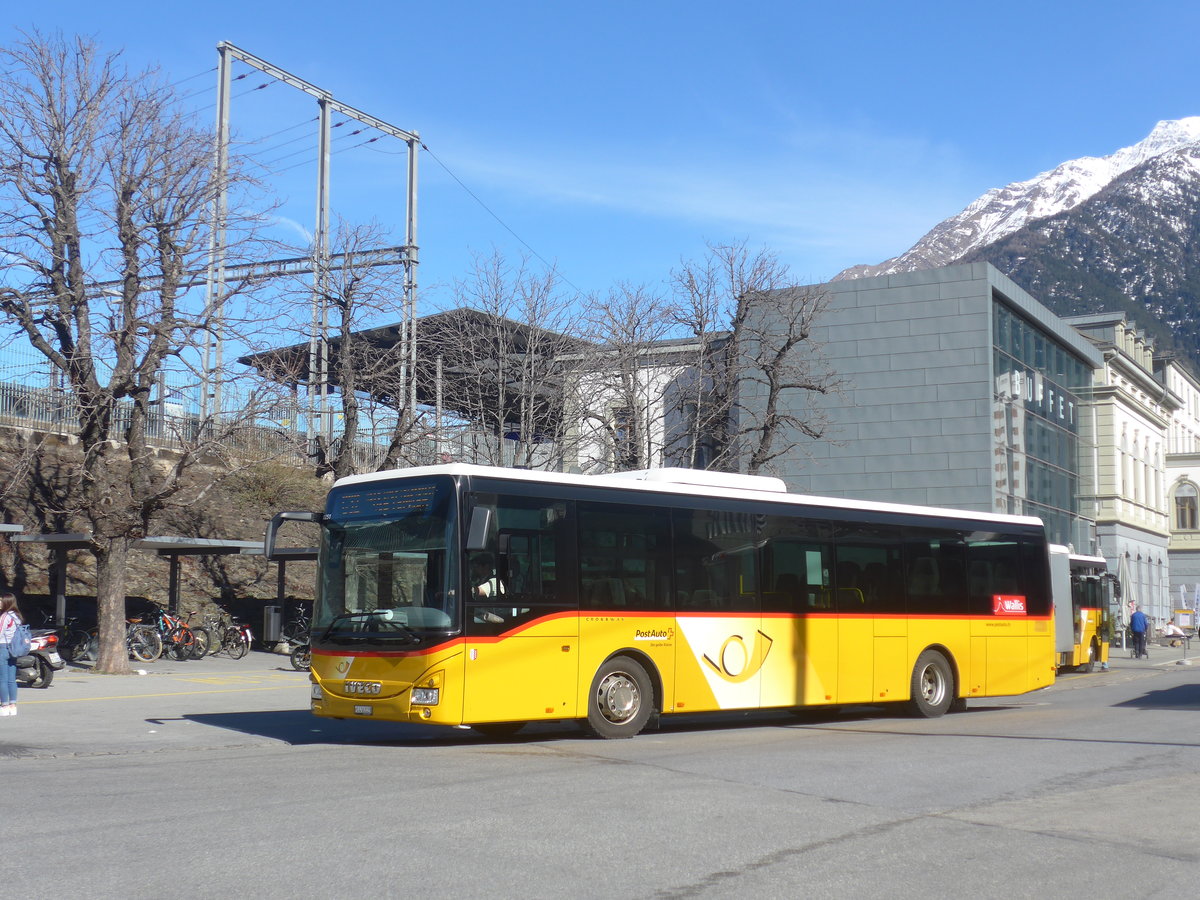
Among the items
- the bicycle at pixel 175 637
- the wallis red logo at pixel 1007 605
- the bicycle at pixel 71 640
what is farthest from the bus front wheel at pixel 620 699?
the bicycle at pixel 175 637

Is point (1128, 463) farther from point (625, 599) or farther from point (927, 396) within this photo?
point (625, 599)

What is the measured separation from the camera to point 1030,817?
8930 mm

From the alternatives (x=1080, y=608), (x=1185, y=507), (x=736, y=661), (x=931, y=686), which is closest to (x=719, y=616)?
(x=736, y=661)

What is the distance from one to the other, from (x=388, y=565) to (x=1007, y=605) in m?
10.0

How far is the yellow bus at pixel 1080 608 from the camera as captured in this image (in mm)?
31047

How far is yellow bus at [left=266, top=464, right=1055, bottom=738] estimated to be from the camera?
497 inches

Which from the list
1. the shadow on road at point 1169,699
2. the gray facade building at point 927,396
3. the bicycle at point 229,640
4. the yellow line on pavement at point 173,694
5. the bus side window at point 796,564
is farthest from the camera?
the gray facade building at point 927,396

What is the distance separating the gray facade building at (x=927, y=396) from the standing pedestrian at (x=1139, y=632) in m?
7.04

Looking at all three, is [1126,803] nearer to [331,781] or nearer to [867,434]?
[331,781]

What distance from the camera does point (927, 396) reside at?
47.5 m

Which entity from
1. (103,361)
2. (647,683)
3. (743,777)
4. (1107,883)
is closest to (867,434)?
(103,361)

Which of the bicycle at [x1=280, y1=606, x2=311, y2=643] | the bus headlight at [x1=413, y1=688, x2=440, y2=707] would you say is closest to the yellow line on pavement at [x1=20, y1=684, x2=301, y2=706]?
the bicycle at [x1=280, y1=606, x2=311, y2=643]

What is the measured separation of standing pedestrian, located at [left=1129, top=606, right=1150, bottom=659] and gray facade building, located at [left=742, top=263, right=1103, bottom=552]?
23.1 ft

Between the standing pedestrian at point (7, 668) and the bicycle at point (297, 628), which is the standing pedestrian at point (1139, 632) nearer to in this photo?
the bicycle at point (297, 628)
